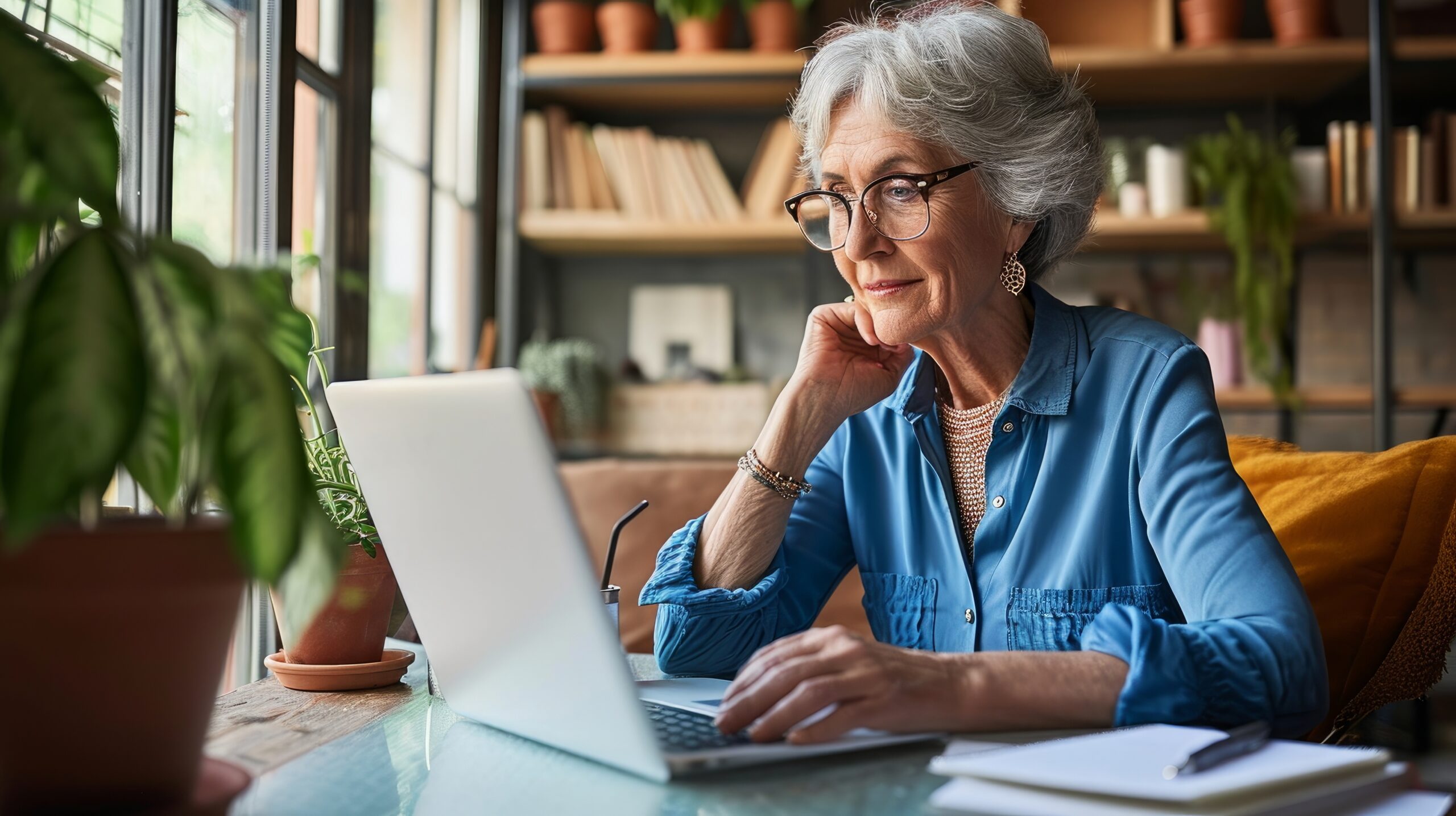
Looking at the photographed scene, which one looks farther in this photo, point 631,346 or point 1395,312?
point 631,346

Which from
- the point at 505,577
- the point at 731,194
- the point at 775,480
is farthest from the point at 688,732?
the point at 731,194

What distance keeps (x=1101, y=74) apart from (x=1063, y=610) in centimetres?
226

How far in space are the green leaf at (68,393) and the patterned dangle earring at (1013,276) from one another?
3.78 feet

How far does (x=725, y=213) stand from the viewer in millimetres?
3252

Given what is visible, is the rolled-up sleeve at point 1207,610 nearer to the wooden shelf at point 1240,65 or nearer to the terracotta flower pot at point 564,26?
the wooden shelf at point 1240,65

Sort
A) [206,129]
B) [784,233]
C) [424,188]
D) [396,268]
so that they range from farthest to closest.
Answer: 1. [784,233]
2. [424,188]
3. [396,268]
4. [206,129]

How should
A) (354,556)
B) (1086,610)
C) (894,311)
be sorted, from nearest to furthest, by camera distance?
(354,556), (1086,610), (894,311)

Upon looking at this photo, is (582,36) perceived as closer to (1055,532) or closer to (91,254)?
(1055,532)

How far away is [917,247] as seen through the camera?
137cm

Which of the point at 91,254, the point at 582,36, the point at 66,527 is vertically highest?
the point at 582,36

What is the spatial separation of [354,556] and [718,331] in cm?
249

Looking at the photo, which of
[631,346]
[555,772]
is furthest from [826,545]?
[631,346]

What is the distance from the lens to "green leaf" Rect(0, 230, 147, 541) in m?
0.43

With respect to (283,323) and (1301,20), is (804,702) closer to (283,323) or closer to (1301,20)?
(283,323)
